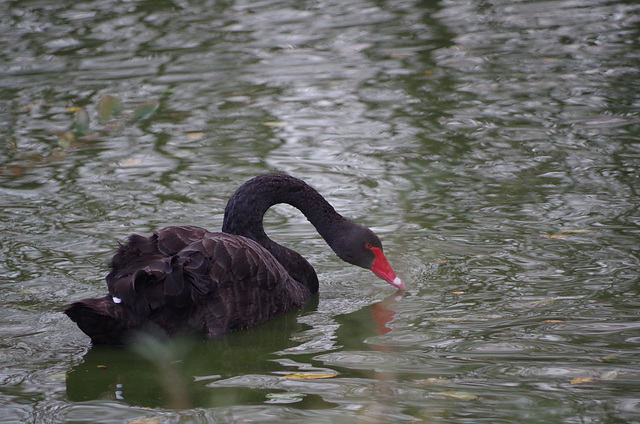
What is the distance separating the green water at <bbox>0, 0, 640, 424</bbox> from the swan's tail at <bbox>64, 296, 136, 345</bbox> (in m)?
0.13

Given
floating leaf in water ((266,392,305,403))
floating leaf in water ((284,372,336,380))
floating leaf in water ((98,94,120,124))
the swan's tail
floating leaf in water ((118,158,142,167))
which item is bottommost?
floating leaf in water ((118,158,142,167))

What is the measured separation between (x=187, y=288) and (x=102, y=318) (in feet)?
1.36

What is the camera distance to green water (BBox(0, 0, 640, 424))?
393 centimetres

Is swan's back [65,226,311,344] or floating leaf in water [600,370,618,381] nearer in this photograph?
floating leaf in water [600,370,618,381]

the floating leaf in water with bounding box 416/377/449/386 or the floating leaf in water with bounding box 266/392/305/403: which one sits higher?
the floating leaf in water with bounding box 266/392/305/403

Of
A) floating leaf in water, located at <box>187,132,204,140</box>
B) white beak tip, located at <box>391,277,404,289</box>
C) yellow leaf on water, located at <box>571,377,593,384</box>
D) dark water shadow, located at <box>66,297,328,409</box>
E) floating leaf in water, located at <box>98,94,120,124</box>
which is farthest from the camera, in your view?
floating leaf in water, located at <box>187,132,204,140</box>

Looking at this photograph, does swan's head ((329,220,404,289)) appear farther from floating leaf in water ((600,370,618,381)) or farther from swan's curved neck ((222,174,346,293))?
floating leaf in water ((600,370,618,381))

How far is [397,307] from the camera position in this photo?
16.6 feet

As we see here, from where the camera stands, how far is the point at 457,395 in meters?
3.72

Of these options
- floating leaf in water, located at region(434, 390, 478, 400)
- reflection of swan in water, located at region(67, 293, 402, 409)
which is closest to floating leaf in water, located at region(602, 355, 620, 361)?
floating leaf in water, located at region(434, 390, 478, 400)

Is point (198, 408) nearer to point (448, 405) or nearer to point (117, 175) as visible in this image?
point (448, 405)

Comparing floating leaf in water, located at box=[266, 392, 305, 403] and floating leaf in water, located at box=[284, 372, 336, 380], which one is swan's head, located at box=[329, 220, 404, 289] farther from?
floating leaf in water, located at box=[266, 392, 305, 403]

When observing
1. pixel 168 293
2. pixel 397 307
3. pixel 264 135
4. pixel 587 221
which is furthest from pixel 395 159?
pixel 168 293

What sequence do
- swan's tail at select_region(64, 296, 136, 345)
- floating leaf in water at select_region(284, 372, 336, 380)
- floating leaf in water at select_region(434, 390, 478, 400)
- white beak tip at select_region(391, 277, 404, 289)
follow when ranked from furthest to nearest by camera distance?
1. white beak tip at select_region(391, 277, 404, 289)
2. swan's tail at select_region(64, 296, 136, 345)
3. floating leaf in water at select_region(284, 372, 336, 380)
4. floating leaf in water at select_region(434, 390, 478, 400)
